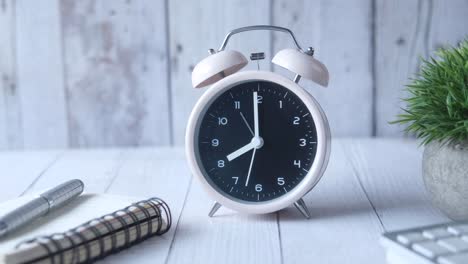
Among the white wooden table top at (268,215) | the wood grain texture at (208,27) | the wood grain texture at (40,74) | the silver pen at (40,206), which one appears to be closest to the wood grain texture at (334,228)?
the white wooden table top at (268,215)

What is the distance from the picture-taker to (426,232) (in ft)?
2.71

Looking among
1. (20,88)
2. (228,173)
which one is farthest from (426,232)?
(20,88)

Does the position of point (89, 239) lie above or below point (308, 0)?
below

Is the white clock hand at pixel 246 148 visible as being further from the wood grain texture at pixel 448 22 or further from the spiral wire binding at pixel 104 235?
the wood grain texture at pixel 448 22

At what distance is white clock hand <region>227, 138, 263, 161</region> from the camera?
104 centimetres

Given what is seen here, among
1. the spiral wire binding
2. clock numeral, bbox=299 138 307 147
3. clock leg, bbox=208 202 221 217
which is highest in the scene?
clock numeral, bbox=299 138 307 147

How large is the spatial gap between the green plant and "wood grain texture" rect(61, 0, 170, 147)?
68cm

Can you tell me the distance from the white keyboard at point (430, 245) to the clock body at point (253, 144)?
22 centimetres

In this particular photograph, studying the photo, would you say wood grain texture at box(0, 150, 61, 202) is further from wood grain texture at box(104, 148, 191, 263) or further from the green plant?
the green plant

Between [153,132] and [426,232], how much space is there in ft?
2.81

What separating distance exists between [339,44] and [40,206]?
0.79 metres

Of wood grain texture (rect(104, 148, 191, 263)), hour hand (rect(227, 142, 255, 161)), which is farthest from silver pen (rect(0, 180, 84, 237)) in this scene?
hour hand (rect(227, 142, 255, 161))

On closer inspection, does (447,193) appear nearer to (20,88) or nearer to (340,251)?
(340,251)

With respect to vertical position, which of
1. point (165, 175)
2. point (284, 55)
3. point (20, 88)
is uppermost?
point (284, 55)
